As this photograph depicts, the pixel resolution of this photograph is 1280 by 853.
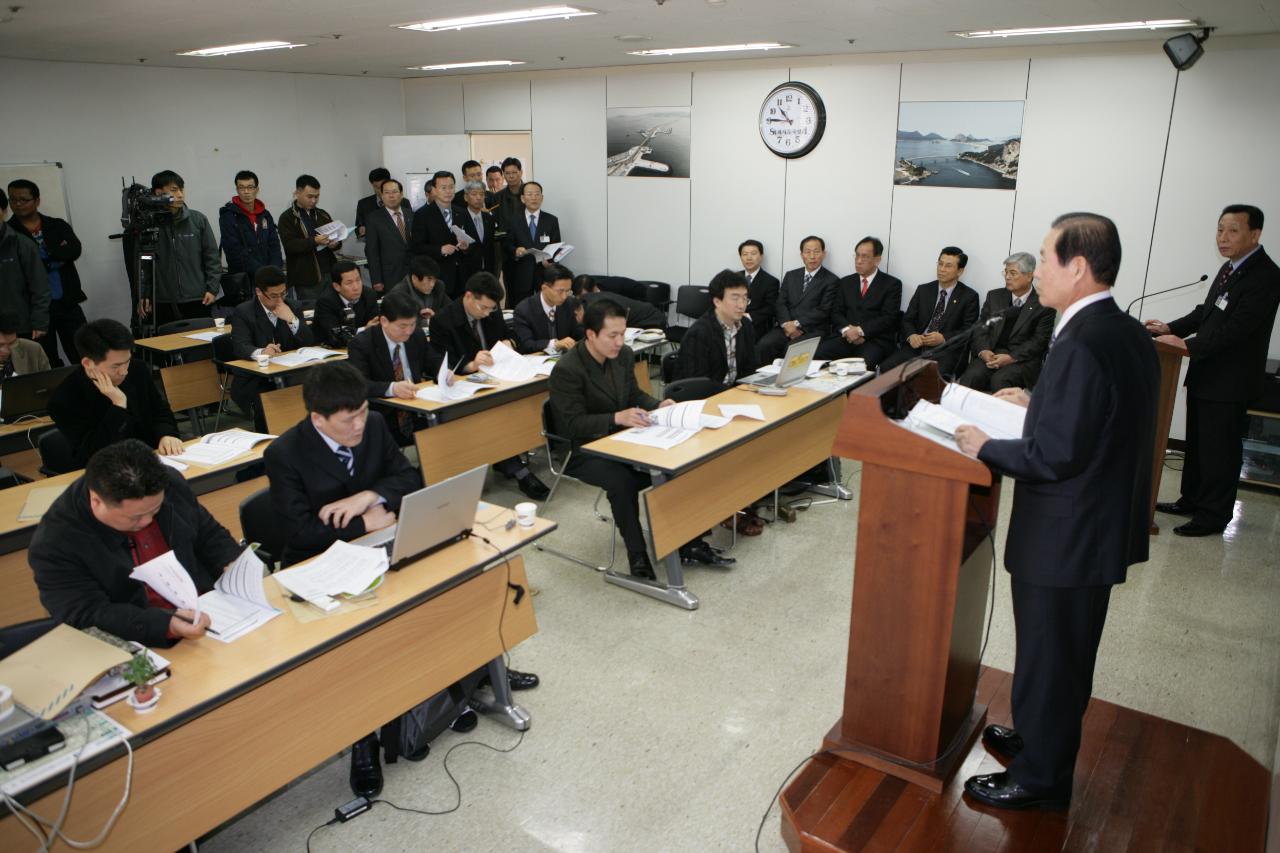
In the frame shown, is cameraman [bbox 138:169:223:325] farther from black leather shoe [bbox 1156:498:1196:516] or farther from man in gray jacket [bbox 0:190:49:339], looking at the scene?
black leather shoe [bbox 1156:498:1196:516]

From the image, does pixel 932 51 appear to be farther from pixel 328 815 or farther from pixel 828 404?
pixel 328 815

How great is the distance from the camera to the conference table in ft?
13.2

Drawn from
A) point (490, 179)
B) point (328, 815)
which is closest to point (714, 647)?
point (328, 815)

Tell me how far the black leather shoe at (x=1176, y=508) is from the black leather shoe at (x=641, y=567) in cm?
330

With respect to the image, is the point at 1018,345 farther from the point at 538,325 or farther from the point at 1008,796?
the point at 1008,796

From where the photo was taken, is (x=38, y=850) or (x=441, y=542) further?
(x=441, y=542)

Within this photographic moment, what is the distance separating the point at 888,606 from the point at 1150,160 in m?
5.45

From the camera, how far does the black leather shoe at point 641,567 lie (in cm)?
441

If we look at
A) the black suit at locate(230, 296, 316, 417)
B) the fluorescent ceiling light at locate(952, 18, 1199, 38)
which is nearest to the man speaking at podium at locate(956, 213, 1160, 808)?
the fluorescent ceiling light at locate(952, 18, 1199, 38)

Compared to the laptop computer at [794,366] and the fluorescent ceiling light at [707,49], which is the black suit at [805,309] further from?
the laptop computer at [794,366]

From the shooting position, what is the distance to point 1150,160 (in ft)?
20.6

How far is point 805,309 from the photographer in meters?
7.65

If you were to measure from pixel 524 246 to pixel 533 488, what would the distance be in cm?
386

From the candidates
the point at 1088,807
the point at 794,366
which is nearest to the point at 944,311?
the point at 794,366
